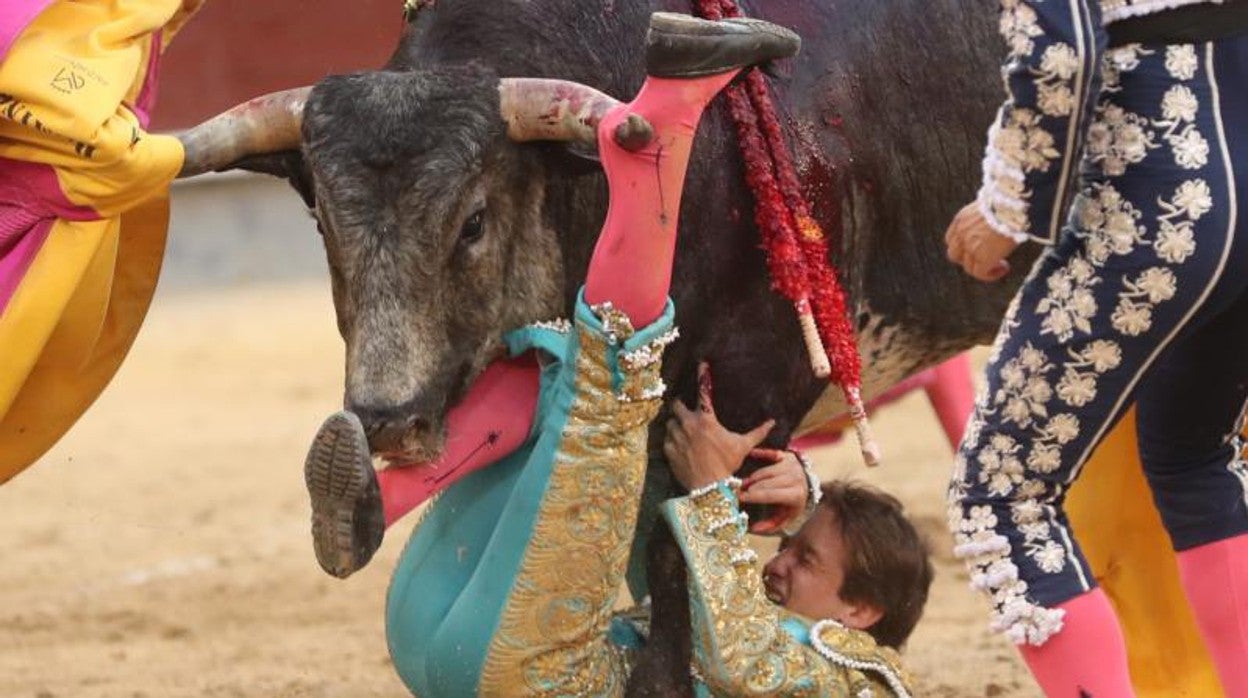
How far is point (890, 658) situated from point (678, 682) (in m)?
0.37

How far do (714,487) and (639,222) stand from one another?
0.54m

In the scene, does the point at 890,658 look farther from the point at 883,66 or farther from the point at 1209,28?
the point at 1209,28

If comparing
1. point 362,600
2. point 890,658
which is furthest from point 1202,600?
point 362,600

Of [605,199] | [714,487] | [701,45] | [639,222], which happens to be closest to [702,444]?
[714,487]

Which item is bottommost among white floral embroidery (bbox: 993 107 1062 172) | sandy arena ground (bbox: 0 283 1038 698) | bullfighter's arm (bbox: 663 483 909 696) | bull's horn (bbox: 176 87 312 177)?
sandy arena ground (bbox: 0 283 1038 698)

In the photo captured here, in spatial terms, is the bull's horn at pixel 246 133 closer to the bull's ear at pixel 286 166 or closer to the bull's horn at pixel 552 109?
the bull's ear at pixel 286 166

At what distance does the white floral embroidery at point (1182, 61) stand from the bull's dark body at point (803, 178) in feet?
3.18

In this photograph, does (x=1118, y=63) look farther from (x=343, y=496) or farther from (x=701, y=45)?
(x=343, y=496)

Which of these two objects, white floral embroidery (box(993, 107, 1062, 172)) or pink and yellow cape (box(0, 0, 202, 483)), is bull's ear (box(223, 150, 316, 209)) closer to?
pink and yellow cape (box(0, 0, 202, 483))

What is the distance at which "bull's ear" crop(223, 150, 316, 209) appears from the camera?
3.84 metres

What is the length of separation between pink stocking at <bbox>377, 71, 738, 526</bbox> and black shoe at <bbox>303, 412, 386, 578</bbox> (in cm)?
8

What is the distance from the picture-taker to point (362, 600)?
6.14 meters

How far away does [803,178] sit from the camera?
407 centimetres

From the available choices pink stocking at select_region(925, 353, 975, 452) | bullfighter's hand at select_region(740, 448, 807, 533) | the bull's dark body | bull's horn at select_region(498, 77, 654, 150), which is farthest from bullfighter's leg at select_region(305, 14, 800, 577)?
pink stocking at select_region(925, 353, 975, 452)
